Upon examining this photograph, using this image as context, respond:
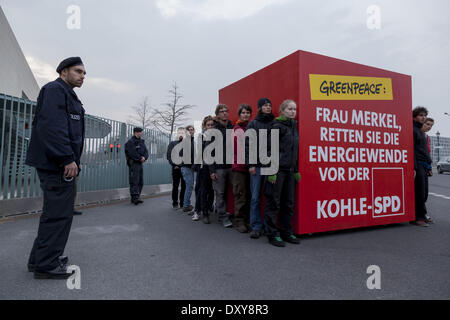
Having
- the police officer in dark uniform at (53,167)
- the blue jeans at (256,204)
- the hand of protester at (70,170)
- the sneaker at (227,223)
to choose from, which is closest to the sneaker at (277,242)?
the blue jeans at (256,204)

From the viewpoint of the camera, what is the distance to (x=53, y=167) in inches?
85.7

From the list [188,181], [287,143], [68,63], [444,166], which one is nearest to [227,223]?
[188,181]

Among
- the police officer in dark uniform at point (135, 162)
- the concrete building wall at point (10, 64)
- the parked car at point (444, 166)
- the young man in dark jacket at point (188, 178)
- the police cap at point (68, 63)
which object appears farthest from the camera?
the parked car at point (444, 166)

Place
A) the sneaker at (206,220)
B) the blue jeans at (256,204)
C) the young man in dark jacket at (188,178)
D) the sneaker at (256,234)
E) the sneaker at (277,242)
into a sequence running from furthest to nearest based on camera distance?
the young man in dark jacket at (188,178)
the sneaker at (206,220)
the blue jeans at (256,204)
the sneaker at (256,234)
the sneaker at (277,242)

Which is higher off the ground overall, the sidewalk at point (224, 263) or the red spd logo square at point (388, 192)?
the red spd logo square at point (388, 192)

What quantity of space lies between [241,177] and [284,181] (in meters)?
0.81

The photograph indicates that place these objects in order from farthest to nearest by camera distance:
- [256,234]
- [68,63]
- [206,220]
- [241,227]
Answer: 1. [206,220]
2. [241,227]
3. [256,234]
4. [68,63]

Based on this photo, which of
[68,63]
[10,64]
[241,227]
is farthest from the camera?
[10,64]

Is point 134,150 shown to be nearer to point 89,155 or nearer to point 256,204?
point 89,155

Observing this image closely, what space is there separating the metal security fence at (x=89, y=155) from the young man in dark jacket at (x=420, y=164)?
6745 mm

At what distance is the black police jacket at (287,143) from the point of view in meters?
3.30

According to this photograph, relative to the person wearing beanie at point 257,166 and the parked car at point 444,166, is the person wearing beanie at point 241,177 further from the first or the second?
the parked car at point 444,166
